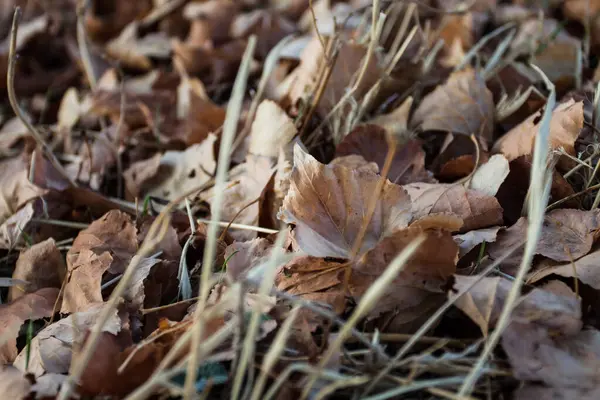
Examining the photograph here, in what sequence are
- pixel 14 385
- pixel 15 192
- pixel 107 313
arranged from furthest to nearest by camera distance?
pixel 15 192 → pixel 14 385 → pixel 107 313

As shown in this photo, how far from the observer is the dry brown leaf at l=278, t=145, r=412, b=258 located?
0.65 m

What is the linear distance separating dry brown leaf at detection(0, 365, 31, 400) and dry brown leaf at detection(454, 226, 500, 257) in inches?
Answer: 18.4

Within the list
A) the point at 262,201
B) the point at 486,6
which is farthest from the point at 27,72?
the point at 486,6

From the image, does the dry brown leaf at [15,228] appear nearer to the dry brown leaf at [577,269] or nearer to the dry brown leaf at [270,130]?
the dry brown leaf at [270,130]

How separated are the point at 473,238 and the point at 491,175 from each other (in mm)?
112

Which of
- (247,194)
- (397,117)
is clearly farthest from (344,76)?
(247,194)

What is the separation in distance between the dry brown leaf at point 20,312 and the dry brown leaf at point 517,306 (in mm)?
489

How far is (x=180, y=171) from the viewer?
972mm

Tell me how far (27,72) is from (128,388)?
1079mm

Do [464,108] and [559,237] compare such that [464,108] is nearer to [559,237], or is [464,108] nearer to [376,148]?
[376,148]

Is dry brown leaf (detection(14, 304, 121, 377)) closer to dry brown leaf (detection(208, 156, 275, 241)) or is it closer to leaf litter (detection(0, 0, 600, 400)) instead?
leaf litter (detection(0, 0, 600, 400))

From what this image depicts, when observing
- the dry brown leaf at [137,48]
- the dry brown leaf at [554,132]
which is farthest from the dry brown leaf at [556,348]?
the dry brown leaf at [137,48]

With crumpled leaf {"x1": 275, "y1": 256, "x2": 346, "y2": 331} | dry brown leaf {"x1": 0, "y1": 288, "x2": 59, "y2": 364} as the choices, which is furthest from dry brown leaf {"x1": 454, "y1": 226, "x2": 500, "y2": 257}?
dry brown leaf {"x1": 0, "y1": 288, "x2": 59, "y2": 364}

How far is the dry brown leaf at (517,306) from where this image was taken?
1.85 ft
